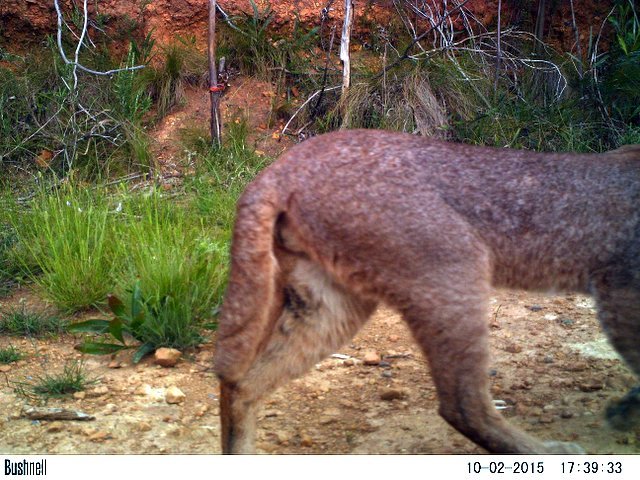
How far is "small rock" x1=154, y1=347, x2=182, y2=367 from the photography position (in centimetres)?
439

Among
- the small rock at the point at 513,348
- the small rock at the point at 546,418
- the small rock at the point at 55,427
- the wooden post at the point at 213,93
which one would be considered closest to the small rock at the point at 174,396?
the small rock at the point at 55,427

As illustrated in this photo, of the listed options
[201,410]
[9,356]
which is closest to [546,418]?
[201,410]

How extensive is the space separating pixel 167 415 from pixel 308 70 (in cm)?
459

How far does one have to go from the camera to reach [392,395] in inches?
166

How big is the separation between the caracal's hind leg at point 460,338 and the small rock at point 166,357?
5.46ft

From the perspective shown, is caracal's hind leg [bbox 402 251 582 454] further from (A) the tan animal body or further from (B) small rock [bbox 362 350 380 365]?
(B) small rock [bbox 362 350 380 365]

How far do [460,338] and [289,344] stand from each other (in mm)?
733

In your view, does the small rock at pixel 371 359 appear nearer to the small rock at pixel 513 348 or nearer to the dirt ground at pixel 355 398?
the dirt ground at pixel 355 398

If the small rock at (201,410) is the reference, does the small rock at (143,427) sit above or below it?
above

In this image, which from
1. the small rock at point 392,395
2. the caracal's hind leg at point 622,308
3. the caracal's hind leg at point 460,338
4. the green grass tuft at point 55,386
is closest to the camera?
the caracal's hind leg at point 460,338

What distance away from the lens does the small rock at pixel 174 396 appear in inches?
161

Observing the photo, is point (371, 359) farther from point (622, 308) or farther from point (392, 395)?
point (622, 308)

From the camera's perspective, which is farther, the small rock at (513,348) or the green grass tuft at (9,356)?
the small rock at (513,348)

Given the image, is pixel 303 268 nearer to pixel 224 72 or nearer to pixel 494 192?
pixel 494 192
